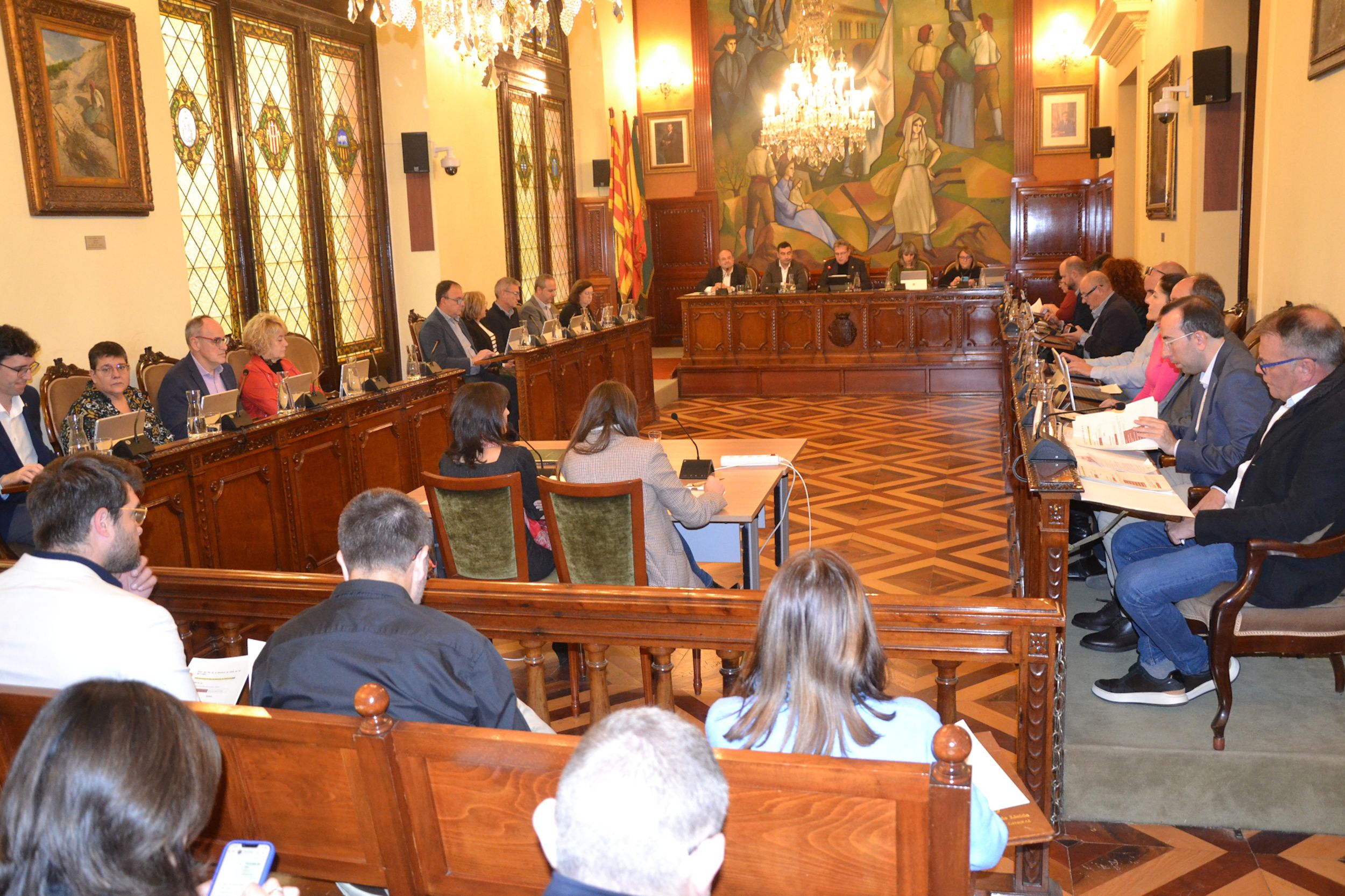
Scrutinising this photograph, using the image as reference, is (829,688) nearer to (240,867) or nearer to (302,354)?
(240,867)

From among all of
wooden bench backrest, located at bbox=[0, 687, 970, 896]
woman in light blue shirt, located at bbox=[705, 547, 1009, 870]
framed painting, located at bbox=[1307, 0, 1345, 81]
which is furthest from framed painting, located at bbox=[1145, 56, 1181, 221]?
wooden bench backrest, located at bbox=[0, 687, 970, 896]

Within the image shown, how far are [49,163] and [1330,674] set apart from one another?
19.7 feet

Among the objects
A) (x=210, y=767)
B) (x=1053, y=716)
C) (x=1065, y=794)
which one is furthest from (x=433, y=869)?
(x=1065, y=794)

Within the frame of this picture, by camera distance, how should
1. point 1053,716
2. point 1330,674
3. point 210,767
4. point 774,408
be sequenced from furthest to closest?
point 774,408
point 1330,674
point 1053,716
point 210,767

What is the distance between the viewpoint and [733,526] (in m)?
4.29

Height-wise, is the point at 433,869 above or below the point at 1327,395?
below

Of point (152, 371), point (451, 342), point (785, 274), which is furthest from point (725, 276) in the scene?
point (152, 371)

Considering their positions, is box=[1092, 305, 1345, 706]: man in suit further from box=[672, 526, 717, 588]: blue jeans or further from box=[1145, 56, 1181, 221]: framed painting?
box=[1145, 56, 1181, 221]: framed painting

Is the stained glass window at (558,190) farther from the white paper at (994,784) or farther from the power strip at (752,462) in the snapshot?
the white paper at (994,784)

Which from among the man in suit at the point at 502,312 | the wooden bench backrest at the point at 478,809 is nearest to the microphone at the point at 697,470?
the wooden bench backrest at the point at 478,809

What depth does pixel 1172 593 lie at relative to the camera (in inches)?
124

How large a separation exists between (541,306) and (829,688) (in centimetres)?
779

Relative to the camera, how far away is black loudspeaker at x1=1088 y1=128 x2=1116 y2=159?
468 inches

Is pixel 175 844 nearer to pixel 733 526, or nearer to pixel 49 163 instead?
pixel 733 526
